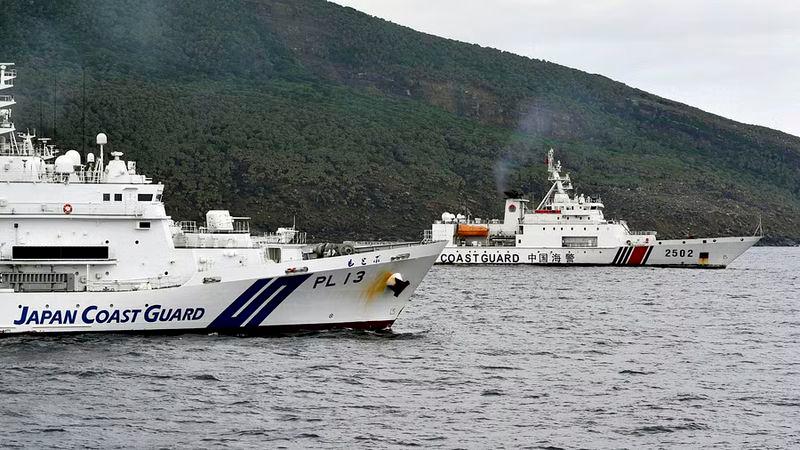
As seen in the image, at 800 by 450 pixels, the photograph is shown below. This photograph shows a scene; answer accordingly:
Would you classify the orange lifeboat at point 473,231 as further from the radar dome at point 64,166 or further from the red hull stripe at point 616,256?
the radar dome at point 64,166

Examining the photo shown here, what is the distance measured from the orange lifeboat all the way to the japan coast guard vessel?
54.0 meters

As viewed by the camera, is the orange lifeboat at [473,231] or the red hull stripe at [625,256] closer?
the red hull stripe at [625,256]

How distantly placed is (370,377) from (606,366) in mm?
7202

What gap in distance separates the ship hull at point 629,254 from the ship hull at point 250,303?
1981 inches

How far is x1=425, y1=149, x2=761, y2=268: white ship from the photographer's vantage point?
87750mm

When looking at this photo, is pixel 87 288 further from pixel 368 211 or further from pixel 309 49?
pixel 309 49

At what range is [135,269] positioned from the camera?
1452 inches

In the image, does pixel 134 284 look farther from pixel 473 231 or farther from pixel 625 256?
pixel 625 256

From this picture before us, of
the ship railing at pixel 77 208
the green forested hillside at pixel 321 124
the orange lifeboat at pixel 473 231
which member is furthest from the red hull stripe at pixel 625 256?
the ship railing at pixel 77 208

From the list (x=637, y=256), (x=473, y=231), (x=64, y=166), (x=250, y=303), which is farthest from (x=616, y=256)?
(x=64, y=166)

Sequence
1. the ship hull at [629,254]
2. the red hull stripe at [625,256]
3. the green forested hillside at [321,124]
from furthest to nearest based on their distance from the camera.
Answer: the green forested hillside at [321,124], the red hull stripe at [625,256], the ship hull at [629,254]

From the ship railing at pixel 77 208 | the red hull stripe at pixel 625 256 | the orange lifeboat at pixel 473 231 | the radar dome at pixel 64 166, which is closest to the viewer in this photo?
the ship railing at pixel 77 208

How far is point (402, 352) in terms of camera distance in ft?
116

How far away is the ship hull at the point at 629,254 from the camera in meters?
87.9
